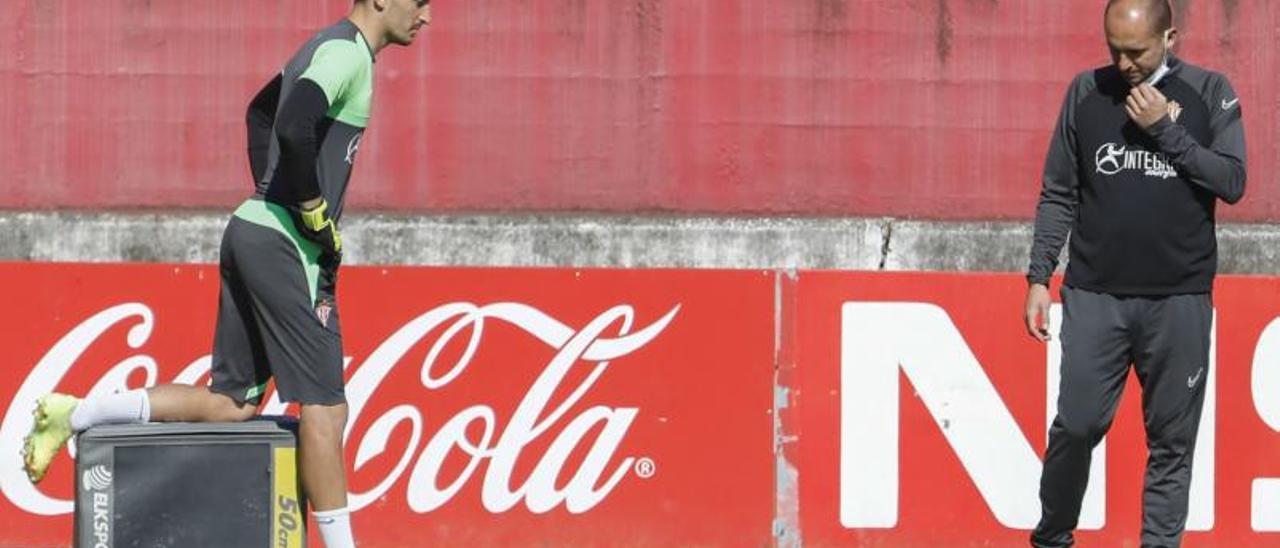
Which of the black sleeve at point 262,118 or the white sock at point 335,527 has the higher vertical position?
the black sleeve at point 262,118

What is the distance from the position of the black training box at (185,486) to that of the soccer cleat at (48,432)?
0.52 ft

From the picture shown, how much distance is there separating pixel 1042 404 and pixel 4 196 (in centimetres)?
419

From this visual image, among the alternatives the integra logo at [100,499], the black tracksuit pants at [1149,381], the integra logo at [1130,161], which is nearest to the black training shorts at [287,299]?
the integra logo at [100,499]

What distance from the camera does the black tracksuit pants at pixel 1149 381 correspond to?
665 centimetres

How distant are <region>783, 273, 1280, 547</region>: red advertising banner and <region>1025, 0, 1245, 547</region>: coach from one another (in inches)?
50.5

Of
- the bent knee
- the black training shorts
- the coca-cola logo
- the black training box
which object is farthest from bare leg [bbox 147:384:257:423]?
the coca-cola logo

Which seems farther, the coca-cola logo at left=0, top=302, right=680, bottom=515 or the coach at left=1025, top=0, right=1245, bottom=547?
the coca-cola logo at left=0, top=302, right=680, bottom=515

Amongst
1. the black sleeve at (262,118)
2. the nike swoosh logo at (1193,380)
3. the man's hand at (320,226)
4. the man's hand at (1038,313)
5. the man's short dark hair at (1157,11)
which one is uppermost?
the man's short dark hair at (1157,11)

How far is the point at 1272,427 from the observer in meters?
8.04

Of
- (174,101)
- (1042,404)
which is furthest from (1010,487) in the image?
(174,101)

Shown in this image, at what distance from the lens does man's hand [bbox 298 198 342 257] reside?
608 centimetres

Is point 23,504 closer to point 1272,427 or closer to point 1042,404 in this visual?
point 1042,404

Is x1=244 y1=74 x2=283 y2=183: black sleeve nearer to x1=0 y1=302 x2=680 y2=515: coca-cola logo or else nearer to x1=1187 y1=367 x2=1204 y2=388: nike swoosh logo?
x1=0 y1=302 x2=680 y2=515: coca-cola logo

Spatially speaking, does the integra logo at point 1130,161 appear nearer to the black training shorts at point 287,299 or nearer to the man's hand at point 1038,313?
the man's hand at point 1038,313
